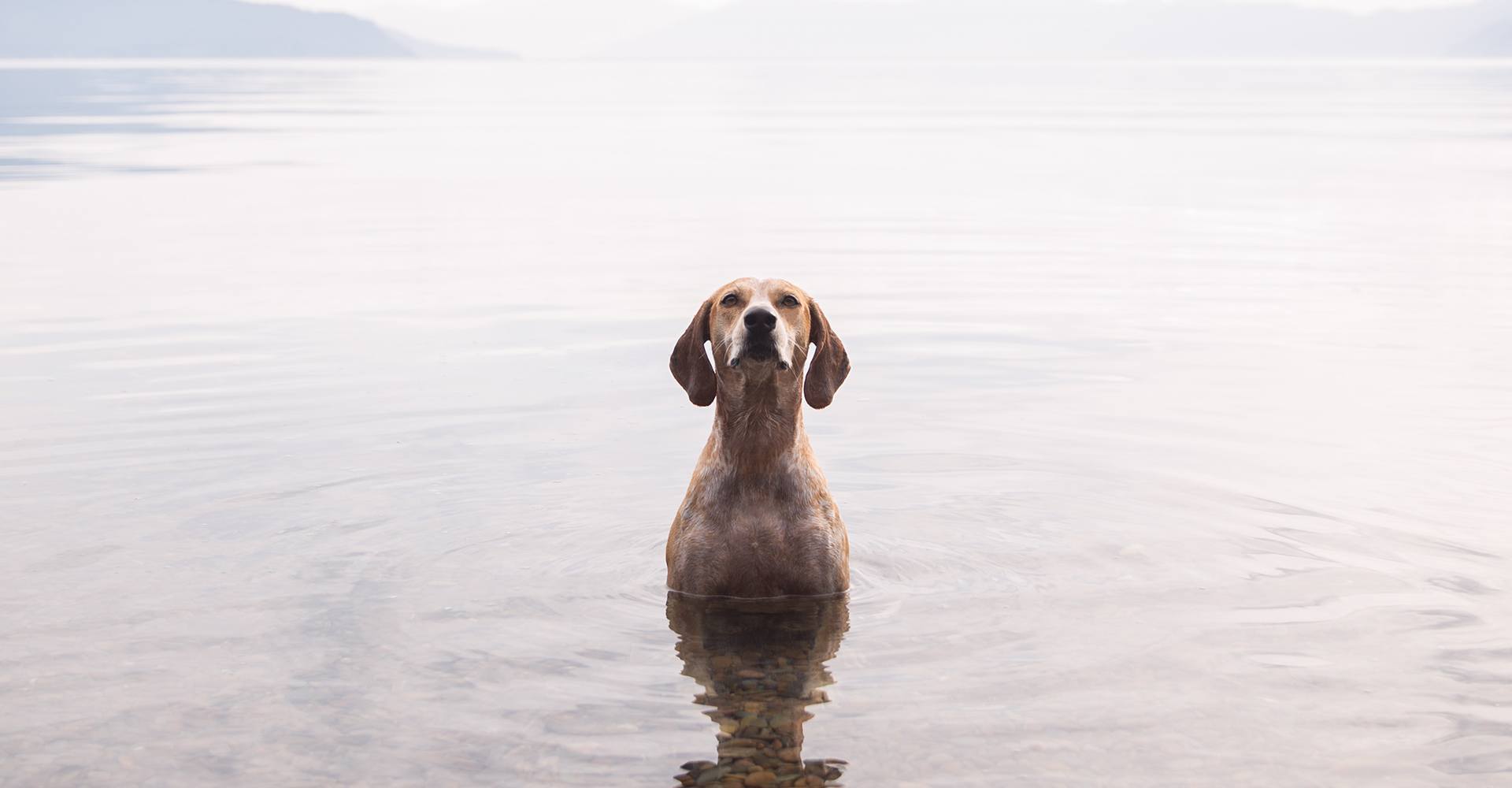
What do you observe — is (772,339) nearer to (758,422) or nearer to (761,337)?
(761,337)

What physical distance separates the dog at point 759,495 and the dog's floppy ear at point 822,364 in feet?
0.68

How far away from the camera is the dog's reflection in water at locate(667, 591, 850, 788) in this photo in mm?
6328

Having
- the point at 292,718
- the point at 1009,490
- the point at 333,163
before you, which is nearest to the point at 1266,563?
the point at 1009,490

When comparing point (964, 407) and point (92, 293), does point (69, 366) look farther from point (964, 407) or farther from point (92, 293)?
point (964, 407)

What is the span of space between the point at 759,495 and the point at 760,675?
1.22 metres

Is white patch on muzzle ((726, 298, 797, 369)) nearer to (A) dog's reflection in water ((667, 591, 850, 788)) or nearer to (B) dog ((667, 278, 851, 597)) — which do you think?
(B) dog ((667, 278, 851, 597))

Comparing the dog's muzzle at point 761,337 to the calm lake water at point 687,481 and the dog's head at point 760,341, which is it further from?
the calm lake water at point 687,481

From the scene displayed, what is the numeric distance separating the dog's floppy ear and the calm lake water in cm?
111

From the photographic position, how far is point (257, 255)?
2178 cm

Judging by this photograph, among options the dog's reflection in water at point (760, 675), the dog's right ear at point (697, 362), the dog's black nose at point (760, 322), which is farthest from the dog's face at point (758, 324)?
the dog's reflection in water at point (760, 675)

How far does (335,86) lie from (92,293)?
313ft

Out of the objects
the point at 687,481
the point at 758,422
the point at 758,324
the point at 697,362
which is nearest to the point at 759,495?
the point at 758,422

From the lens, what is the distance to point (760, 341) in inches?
308

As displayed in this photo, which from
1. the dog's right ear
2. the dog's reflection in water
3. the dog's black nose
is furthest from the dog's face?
the dog's reflection in water
